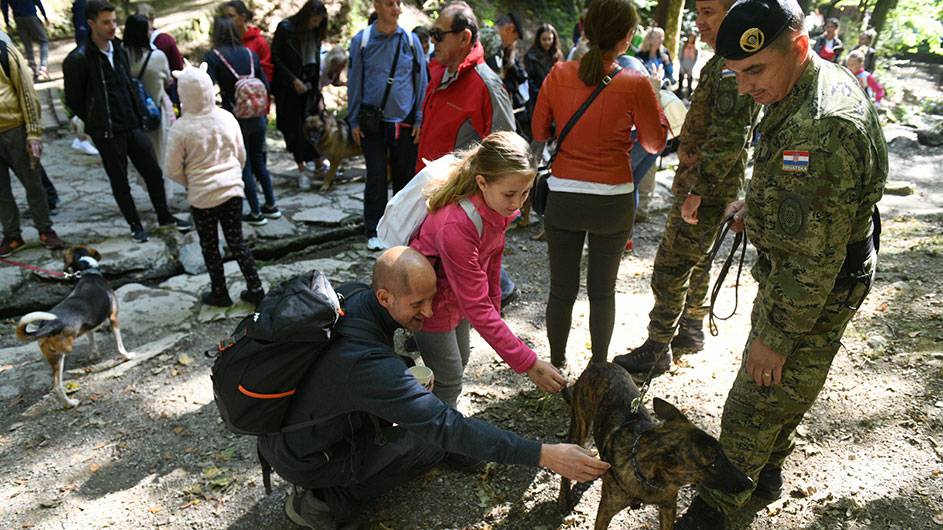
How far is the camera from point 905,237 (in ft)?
20.6

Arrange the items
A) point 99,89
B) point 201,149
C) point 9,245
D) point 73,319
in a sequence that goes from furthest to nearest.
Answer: point 9,245 → point 99,89 → point 201,149 → point 73,319

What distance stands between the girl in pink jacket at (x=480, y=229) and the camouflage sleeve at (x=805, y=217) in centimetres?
92

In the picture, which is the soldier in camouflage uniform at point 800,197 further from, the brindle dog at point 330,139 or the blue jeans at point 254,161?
the brindle dog at point 330,139

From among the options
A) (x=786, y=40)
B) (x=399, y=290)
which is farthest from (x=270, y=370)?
(x=786, y=40)

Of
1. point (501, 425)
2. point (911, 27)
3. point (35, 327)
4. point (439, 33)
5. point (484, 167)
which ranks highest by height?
point (439, 33)

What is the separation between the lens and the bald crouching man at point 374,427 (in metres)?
2.31

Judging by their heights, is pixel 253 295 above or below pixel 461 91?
below

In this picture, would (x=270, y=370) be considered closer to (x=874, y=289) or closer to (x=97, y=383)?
(x=97, y=383)

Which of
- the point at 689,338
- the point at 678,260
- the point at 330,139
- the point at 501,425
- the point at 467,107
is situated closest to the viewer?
the point at 501,425

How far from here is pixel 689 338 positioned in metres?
4.31

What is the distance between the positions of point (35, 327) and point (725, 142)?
4.45 m

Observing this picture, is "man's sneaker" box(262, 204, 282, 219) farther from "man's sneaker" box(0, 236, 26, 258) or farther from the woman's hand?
the woman's hand

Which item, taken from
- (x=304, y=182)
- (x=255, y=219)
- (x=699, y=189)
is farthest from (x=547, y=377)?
(x=304, y=182)

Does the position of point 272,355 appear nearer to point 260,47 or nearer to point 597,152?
point 597,152
